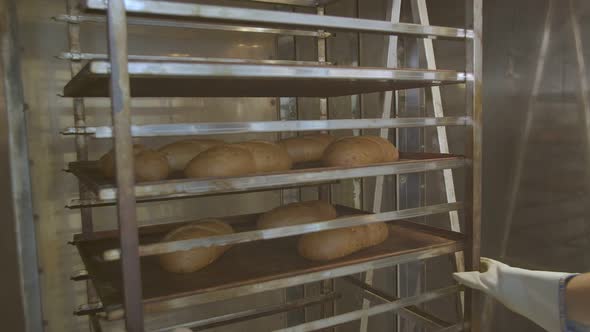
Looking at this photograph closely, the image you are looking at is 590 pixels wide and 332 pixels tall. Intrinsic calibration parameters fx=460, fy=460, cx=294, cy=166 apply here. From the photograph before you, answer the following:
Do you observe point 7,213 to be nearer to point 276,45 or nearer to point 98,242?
point 98,242

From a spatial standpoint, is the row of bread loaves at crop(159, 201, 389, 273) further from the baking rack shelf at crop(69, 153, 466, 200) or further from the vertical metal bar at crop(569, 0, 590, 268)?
the vertical metal bar at crop(569, 0, 590, 268)

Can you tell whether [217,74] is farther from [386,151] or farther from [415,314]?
[415,314]

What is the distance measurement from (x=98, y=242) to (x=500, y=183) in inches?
60.0

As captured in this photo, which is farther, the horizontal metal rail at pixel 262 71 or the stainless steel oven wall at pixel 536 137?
the stainless steel oven wall at pixel 536 137

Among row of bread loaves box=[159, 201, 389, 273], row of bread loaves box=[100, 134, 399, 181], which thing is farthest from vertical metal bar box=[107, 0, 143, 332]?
row of bread loaves box=[100, 134, 399, 181]

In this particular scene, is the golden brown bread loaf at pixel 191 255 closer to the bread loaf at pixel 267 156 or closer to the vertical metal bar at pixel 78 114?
the bread loaf at pixel 267 156

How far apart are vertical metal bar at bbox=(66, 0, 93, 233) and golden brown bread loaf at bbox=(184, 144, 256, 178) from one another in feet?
1.73

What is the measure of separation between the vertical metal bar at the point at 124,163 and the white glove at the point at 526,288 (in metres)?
0.90

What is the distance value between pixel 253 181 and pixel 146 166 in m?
0.37

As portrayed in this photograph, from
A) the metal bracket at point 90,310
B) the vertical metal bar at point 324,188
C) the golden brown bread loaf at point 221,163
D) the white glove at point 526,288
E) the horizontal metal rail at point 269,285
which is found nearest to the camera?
the horizontal metal rail at point 269,285

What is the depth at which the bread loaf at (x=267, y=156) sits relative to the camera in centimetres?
142

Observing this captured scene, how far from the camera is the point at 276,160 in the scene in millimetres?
1456

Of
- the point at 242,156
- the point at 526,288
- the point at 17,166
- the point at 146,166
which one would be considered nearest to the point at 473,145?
the point at 526,288

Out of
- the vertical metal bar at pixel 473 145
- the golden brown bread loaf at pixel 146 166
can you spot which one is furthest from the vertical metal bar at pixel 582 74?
the golden brown bread loaf at pixel 146 166
